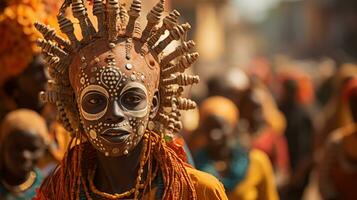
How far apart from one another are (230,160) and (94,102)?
3.94 meters

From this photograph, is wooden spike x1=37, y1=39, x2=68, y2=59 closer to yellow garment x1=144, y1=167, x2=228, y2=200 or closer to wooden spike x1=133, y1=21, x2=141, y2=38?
wooden spike x1=133, y1=21, x2=141, y2=38

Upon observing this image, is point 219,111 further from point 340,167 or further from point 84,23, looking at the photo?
point 84,23

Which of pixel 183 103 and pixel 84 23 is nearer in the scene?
pixel 84 23

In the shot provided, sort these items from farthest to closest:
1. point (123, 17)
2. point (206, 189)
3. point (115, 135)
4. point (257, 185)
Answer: point (257, 185), point (123, 17), point (206, 189), point (115, 135)

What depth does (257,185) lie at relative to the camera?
888 cm

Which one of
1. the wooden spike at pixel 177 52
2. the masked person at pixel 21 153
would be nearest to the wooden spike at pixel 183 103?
the wooden spike at pixel 177 52

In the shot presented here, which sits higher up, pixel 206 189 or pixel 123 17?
pixel 123 17

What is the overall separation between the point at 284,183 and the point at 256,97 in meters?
1.21

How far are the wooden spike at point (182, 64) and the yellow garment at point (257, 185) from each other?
317 cm

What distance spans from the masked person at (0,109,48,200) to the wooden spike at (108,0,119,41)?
2.21 m

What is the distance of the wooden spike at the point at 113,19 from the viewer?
5523 millimetres

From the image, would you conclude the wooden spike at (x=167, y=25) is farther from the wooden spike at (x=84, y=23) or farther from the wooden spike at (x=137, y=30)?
the wooden spike at (x=84, y=23)

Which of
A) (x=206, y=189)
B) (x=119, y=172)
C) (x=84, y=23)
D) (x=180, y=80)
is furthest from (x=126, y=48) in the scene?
(x=206, y=189)

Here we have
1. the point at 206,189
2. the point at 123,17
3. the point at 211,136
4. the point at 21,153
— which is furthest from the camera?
the point at 211,136
